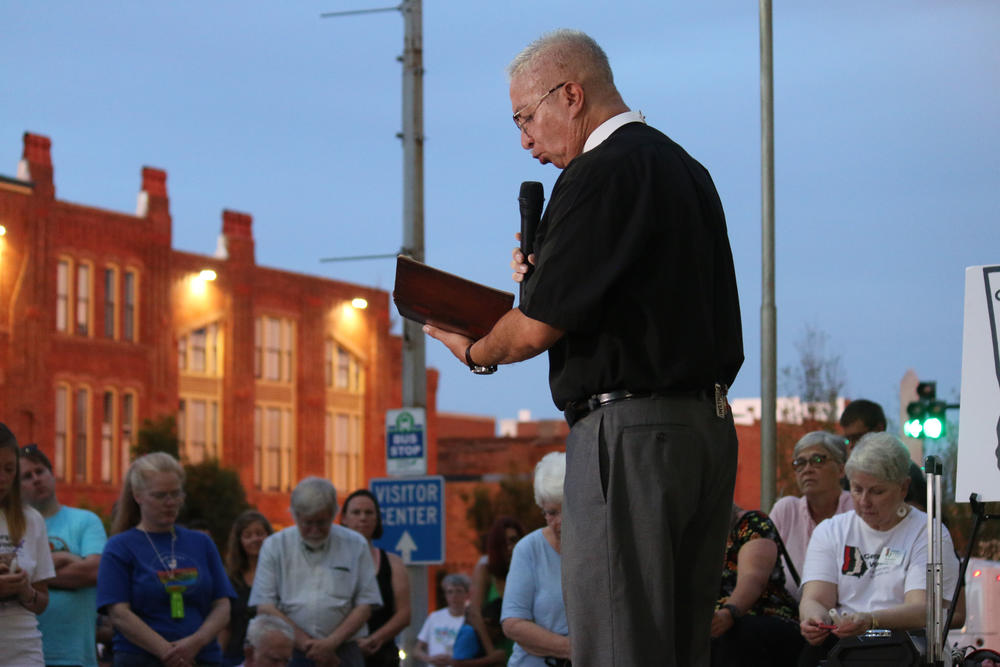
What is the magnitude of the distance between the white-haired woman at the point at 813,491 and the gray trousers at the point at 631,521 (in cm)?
460

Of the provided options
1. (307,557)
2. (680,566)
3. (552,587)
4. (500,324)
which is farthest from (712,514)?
(307,557)

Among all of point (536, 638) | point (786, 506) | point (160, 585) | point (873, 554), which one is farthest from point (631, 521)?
point (786, 506)

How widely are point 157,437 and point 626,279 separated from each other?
143 feet

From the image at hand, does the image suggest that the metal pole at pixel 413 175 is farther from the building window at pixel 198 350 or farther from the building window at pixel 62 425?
the building window at pixel 198 350

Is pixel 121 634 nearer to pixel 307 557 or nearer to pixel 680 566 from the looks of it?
pixel 307 557

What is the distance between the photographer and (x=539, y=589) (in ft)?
27.9

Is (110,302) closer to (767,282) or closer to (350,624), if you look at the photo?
(767,282)

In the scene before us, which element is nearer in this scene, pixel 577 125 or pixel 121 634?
pixel 577 125

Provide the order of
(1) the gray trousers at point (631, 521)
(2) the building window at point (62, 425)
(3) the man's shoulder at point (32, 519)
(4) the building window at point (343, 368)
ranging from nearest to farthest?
(1) the gray trousers at point (631, 521)
(3) the man's shoulder at point (32, 519)
(2) the building window at point (62, 425)
(4) the building window at point (343, 368)

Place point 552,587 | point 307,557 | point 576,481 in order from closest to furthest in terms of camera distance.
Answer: point 576,481, point 552,587, point 307,557

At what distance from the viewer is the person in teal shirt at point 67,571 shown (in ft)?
29.2

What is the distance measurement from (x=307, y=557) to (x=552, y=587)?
85.1 inches

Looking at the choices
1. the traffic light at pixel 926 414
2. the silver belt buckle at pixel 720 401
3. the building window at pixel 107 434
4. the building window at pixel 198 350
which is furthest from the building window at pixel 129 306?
the silver belt buckle at pixel 720 401

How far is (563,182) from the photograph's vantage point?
455 cm
